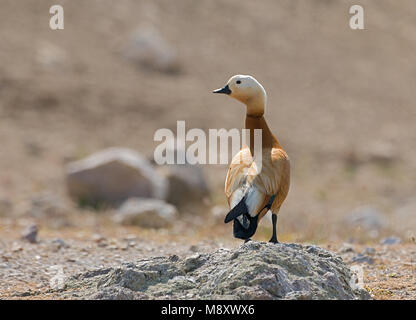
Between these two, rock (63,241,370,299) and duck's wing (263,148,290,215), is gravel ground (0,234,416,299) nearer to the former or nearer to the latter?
rock (63,241,370,299)

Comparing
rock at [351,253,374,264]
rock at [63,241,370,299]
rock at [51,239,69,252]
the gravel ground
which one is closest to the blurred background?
rock at [51,239,69,252]

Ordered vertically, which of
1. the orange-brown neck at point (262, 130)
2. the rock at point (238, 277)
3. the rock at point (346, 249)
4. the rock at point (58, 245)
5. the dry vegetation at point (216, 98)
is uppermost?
the dry vegetation at point (216, 98)

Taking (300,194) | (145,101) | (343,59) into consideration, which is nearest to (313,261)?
(300,194)

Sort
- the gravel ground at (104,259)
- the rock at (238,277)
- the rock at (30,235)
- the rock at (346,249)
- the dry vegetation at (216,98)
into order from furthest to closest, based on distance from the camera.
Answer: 1. the dry vegetation at (216,98)
2. the rock at (30,235)
3. the rock at (346,249)
4. the gravel ground at (104,259)
5. the rock at (238,277)

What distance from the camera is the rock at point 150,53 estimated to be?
926 inches

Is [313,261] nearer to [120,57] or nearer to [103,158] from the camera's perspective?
[103,158]

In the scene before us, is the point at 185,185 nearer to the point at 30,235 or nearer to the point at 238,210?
the point at 30,235

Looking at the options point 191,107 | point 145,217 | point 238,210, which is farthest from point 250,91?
point 191,107

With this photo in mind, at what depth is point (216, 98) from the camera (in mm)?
22578

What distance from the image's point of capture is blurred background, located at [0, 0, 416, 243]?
1471cm

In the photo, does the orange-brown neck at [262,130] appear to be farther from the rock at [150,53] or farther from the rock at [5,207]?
the rock at [150,53]

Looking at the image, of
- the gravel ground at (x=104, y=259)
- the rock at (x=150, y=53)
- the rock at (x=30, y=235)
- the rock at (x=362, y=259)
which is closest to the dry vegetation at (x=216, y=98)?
the rock at (x=150, y=53)

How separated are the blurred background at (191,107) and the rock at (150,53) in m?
0.05

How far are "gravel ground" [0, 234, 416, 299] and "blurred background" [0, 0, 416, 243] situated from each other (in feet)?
4.86
